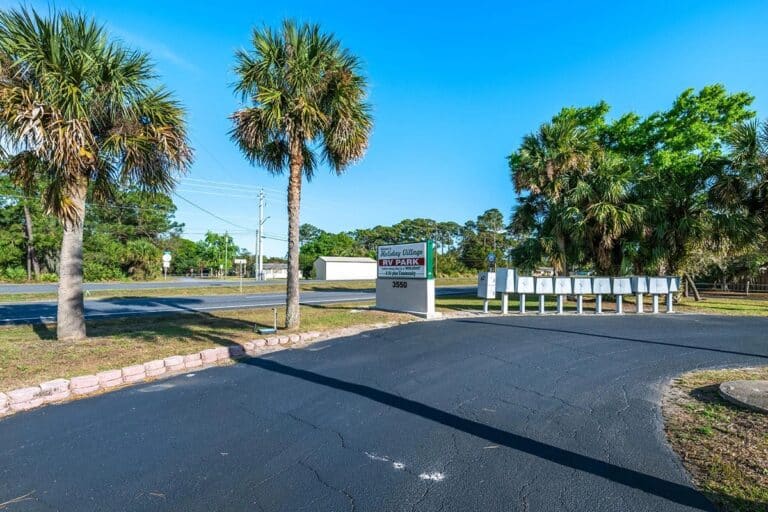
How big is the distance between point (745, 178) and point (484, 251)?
2088 inches

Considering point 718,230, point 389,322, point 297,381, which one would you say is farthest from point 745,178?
point 297,381

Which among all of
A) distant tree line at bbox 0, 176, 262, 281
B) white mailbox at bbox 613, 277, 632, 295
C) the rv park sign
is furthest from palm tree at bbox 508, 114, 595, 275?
distant tree line at bbox 0, 176, 262, 281

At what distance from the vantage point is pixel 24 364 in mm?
6297

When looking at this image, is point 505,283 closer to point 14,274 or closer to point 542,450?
point 542,450

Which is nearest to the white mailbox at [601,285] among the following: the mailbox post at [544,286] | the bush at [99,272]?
the mailbox post at [544,286]

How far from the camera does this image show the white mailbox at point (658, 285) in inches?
613

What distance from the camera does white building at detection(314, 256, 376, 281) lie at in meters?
54.5

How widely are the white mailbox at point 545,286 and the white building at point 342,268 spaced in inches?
1568

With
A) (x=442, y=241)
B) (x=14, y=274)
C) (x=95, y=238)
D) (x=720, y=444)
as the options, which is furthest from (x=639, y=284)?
(x=442, y=241)

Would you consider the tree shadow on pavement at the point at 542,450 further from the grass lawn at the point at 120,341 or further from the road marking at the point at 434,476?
the grass lawn at the point at 120,341

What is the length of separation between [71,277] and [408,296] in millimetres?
9722

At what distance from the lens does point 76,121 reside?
24.3 ft

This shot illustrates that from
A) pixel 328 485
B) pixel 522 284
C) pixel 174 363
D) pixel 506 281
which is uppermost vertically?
pixel 506 281

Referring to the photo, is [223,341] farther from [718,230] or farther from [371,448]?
[718,230]
